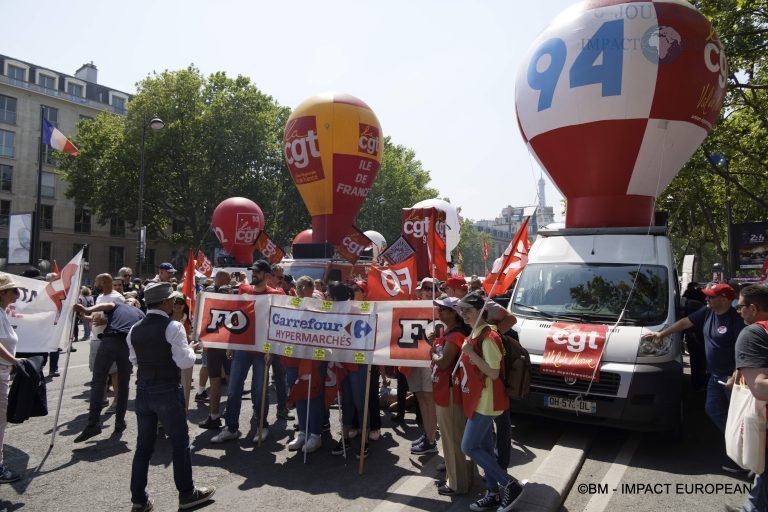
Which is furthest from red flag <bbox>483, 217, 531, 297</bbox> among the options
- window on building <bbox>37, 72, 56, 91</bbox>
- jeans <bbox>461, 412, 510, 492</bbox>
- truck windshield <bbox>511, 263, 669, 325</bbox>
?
window on building <bbox>37, 72, 56, 91</bbox>

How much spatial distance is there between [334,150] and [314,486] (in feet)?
38.4

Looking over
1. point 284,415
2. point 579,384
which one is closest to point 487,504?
point 579,384

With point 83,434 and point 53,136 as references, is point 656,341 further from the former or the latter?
point 53,136

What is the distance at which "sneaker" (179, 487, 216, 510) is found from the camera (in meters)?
4.39

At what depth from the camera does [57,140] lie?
733 inches

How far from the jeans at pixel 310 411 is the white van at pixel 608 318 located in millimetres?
2365

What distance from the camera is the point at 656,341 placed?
226 inches

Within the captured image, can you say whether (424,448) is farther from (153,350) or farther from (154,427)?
(153,350)

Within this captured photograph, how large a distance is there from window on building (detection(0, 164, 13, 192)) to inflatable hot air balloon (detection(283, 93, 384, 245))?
134 ft

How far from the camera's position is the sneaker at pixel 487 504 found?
13.9 feet

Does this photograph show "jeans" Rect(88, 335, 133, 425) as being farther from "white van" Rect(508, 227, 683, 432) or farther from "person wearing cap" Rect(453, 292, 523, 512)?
"white van" Rect(508, 227, 683, 432)

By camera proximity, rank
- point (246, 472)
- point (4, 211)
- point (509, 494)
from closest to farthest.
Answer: point (509, 494) → point (246, 472) → point (4, 211)

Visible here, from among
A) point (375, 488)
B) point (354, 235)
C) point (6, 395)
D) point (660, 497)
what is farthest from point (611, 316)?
point (354, 235)

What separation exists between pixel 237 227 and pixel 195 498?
19564 millimetres
